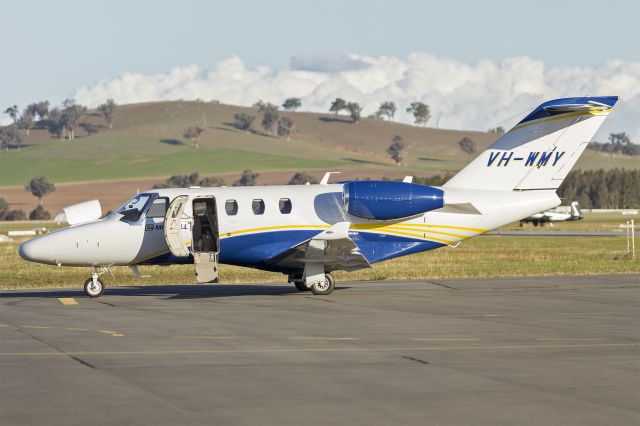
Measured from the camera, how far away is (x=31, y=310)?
77.7 feet

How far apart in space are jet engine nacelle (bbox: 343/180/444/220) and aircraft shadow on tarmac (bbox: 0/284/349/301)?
2777 mm

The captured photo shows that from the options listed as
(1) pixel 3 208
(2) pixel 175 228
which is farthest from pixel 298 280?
(1) pixel 3 208

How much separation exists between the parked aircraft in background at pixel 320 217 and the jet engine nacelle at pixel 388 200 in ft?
0.08

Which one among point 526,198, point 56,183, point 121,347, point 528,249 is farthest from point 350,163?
point 121,347

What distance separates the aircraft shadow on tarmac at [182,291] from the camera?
28125 mm

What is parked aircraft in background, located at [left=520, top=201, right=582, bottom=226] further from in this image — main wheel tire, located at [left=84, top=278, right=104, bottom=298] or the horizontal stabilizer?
main wheel tire, located at [left=84, top=278, right=104, bottom=298]

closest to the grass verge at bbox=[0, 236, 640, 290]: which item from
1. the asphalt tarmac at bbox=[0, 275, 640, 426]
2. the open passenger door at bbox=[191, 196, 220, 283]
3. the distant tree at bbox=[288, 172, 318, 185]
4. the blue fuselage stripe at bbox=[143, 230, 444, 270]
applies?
the open passenger door at bbox=[191, 196, 220, 283]

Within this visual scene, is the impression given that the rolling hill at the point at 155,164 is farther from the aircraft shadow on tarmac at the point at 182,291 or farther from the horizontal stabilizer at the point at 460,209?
the horizontal stabilizer at the point at 460,209

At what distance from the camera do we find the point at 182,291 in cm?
2966

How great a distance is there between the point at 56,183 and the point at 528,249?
119 meters

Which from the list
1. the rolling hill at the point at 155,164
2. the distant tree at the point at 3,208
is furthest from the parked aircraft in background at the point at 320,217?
the rolling hill at the point at 155,164

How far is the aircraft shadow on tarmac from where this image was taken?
28.1 m

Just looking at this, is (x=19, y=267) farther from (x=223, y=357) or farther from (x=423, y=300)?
(x=223, y=357)

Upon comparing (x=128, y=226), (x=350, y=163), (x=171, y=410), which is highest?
(x=350, y=163)
